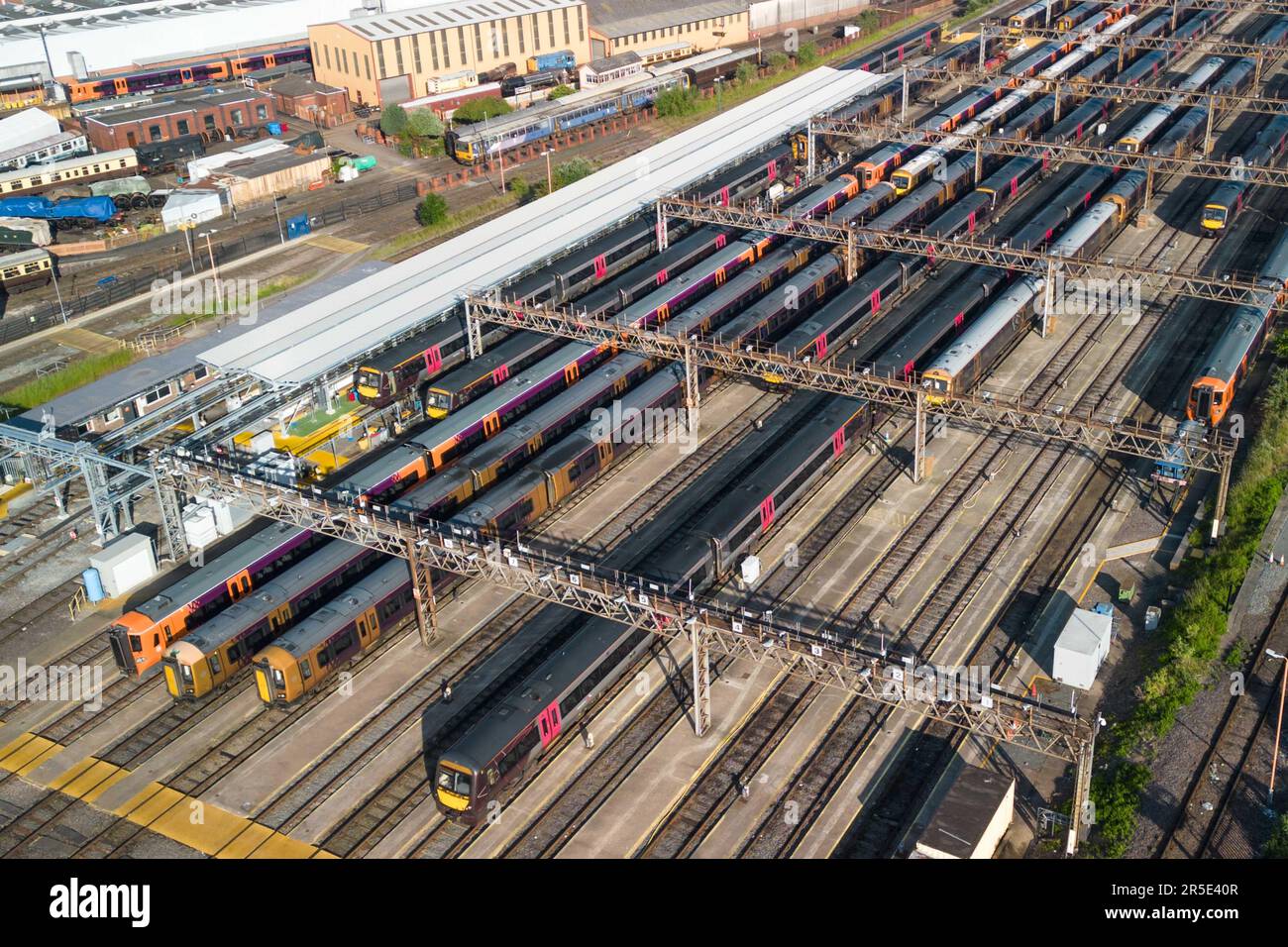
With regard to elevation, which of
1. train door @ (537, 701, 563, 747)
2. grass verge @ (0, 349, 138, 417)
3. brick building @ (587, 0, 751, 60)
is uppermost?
brick building @ (587, 0, 751, 60)

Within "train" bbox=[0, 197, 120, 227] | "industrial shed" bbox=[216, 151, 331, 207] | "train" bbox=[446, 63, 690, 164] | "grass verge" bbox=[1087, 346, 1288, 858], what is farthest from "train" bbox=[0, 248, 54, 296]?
"grass verge" bbox=[1087, 346, 1288, 858]

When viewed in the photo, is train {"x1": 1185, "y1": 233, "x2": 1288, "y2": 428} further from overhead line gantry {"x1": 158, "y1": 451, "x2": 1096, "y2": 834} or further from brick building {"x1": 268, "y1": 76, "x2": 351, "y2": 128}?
brick building {"x1": 268, "y1": 76, "x2": 351, "y2": 128}

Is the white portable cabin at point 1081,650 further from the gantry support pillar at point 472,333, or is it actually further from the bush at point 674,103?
the bush at point 674,103

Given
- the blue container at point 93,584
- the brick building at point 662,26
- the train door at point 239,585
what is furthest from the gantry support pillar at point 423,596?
the brick building at point 662,26

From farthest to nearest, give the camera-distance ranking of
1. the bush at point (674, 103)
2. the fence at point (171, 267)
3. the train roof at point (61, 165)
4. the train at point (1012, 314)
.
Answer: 1. the bush at point (674, 103)
2. the train roof at point (61, 165)
3. the fence at point (171, 267)
4. the train at point (1012, 314)

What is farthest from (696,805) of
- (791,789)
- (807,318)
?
(807,318)

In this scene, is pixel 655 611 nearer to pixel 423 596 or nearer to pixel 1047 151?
pixel 423 596

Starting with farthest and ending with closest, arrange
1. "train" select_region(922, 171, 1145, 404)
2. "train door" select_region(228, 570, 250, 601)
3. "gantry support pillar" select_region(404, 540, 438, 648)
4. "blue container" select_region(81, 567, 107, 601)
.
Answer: "train" select_region(922, 171, 1145, 404)
"blue container" select_region(81, 567, 107, 601)
"train door" select_region(228, 570, 250, 601)
"gantry support pillar" select_region(404, 540, 438, 648)

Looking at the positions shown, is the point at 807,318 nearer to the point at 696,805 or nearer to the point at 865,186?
the point at 865,186
